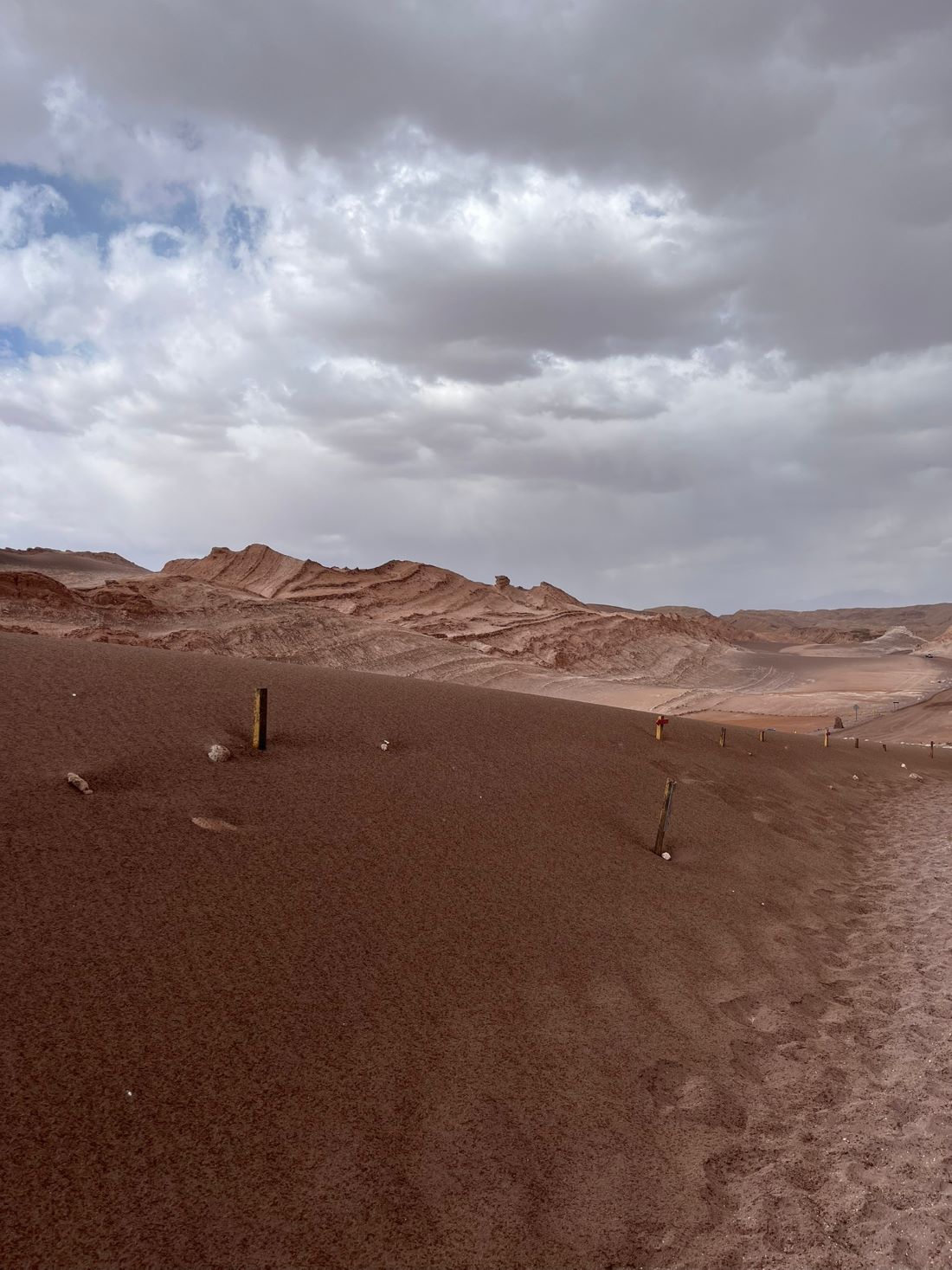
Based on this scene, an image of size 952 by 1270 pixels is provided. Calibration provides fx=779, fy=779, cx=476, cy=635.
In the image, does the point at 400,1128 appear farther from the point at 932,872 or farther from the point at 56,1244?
the point at 932,872

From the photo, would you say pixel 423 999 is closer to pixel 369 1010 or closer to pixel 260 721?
pixel 369 1010

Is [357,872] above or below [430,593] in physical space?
below

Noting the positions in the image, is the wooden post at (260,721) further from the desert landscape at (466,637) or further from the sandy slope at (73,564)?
the sandy slope at (73,564)

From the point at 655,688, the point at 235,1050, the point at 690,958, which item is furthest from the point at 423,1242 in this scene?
the point at 655,688

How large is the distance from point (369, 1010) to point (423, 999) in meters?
0.54

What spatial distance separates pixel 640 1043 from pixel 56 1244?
4579mm

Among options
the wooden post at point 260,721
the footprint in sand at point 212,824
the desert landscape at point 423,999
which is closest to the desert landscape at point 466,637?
the desert landscape at point 423,999

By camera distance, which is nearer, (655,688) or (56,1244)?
(56,1244)

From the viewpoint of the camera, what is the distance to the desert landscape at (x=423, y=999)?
15.0ft

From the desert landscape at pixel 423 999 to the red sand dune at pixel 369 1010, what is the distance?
2cm

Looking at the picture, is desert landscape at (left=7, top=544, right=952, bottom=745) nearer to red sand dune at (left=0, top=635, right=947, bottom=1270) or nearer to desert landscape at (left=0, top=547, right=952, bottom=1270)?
desert landscape at (left=0, top=547, right=952, bottom=1270)

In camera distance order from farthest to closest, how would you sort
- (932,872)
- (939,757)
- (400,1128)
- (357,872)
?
1. (939,757)
2. (932,872)
3. (357,872)
4. (400,1128)

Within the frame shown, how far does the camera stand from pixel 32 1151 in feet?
14.0

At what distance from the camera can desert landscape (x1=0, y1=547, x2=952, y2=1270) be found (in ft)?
15.0
